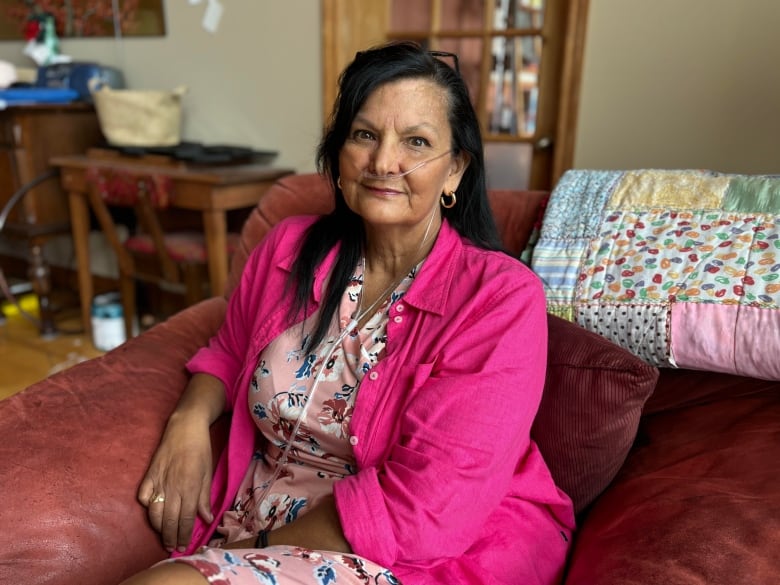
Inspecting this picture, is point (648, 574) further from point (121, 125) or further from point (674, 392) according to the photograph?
point (121, 125)

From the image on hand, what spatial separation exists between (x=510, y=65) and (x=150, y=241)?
5.55 ft

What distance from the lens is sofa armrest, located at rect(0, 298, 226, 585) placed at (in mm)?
958

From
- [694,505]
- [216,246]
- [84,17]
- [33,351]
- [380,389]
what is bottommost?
[33,351]

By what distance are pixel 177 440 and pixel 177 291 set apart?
2342mm

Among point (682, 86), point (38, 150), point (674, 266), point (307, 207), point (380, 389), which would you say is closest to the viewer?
point (380, 389)

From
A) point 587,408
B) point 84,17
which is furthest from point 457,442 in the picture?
point 84,17

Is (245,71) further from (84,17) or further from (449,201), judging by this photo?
(449,201)

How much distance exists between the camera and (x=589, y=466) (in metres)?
1.08

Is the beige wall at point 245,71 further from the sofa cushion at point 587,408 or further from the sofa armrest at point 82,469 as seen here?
the sofa cushion at point 587,408

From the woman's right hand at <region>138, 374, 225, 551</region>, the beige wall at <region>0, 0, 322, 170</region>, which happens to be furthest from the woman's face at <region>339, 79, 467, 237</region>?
the beige wall at <region>0, 0, 322, 170</region>

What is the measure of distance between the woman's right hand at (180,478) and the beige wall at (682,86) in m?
1.67

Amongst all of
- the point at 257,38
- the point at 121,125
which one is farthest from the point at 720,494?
the point at 121,125

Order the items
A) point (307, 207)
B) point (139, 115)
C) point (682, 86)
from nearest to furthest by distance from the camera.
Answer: point (307, 207), point (682, 86), point (139, 115)

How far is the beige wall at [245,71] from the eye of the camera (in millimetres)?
2711
